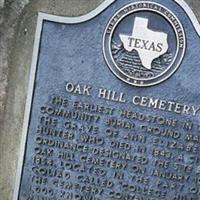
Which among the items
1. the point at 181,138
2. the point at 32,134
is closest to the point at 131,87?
the point at 181,138

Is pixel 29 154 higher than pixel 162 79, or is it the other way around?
pixel 162 79

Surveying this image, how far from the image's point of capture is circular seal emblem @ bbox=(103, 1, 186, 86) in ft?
11.2

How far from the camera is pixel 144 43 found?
3434 millimetres

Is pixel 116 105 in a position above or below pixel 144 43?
below

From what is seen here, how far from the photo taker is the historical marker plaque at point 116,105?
344 centimetres

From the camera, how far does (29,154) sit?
3645 mm

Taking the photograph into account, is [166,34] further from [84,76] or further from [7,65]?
[7,65]

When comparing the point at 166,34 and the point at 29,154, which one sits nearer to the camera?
the point at 166,34

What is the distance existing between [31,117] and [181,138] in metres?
0.91

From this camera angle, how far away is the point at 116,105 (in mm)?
3531

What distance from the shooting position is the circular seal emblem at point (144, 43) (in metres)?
3.42

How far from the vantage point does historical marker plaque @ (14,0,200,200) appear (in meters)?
3.44

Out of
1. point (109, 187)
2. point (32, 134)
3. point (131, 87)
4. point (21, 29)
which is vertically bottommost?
point (109, 187)

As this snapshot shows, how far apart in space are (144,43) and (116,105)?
0.40 meters
